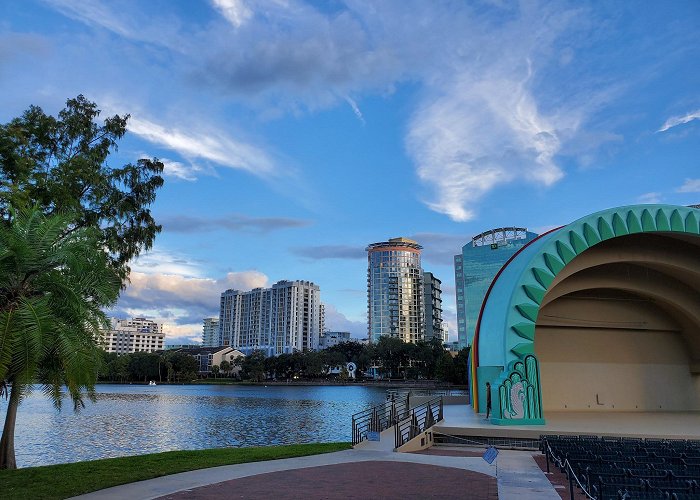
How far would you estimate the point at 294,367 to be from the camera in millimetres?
132375

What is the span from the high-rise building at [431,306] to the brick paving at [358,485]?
172 metres

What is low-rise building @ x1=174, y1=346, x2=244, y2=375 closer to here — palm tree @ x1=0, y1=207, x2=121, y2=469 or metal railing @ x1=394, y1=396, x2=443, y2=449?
metal railing @ x1=394, y1=396, x2=443, y2=449

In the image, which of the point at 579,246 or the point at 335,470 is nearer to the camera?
the point at 335,470

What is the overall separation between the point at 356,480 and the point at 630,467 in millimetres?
5528

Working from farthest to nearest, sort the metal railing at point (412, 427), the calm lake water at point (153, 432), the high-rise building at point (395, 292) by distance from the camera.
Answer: the high-rise building at point (395, 292) < the calm lake water at point (153, 432) < the metal railing at point (412, 427)

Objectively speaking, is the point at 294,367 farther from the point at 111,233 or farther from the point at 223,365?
the point at 111,233

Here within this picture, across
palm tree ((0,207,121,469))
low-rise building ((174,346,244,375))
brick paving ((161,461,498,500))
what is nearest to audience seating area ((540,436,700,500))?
brick paving ((161,461,498,500))

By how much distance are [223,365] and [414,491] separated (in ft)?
468

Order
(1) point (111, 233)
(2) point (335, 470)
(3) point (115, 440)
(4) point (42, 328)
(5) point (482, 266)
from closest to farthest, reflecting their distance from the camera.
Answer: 1. (4) point (42, 328)
2. (2) point (335, 470)
3. (1) point (111, 233)
4. (3) point (115, 440)
5. (5) point (482, 266)

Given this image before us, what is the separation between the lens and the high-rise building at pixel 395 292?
182 m

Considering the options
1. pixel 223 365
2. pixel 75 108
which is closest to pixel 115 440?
pixel 75 108

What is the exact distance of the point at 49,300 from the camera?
10578 mm

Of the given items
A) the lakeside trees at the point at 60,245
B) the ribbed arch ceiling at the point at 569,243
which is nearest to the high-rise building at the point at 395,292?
the ribbed arch ceiling at the point at 569,243

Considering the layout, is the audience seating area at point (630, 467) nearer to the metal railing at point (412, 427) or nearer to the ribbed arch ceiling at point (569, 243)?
the metal railing at point (412, 427)
